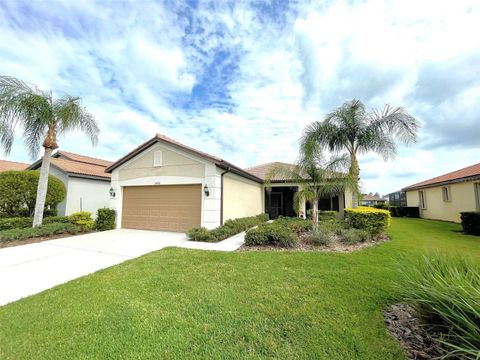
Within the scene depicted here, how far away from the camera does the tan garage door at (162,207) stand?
11.2 meters

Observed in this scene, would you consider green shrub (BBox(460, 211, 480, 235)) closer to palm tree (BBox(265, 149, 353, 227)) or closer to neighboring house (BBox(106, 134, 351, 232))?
palm tree (BBox(265, 149, 353, 227))

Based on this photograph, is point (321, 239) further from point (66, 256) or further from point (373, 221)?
point (66, 256)

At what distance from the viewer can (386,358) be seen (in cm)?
250

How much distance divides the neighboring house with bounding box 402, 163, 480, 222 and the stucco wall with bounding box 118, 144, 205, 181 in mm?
17805

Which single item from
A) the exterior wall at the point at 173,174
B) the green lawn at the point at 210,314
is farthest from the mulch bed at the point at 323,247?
the exterior wall at the point at 173,174

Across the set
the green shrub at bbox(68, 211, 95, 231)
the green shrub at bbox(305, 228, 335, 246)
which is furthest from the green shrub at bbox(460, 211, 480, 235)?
the green shrub at bbox(68, 211, 95, 231)

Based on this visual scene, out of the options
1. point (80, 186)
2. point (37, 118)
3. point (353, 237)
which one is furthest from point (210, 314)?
point (80, 186)

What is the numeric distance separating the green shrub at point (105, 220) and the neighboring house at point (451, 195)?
74.8 feet

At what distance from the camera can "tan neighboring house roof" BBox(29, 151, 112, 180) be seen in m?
15.2

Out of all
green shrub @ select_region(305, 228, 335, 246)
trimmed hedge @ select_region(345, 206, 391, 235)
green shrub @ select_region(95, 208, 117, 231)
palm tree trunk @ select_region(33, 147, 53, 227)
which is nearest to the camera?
green shrub @ select_region(305, 228, 335, 246)

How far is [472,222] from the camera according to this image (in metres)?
10.9

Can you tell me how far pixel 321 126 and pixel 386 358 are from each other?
1313 cm

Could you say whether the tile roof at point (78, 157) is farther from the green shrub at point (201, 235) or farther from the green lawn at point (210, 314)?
the green lawn at point (210, 314)

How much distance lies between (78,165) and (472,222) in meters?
25.7
